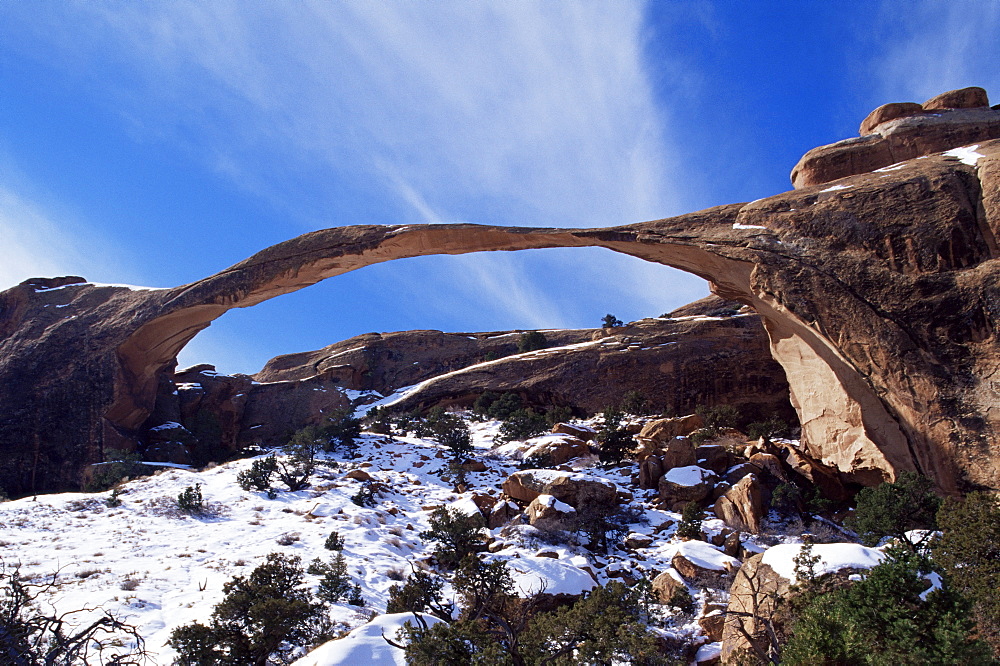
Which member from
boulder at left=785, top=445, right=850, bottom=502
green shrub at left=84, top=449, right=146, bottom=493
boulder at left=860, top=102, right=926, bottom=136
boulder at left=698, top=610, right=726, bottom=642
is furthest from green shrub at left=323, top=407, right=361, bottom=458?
boulder at left=860, top=102, right=926, bottom=136

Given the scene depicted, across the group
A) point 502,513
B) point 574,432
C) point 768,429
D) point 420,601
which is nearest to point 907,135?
point 768,429

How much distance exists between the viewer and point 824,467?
12.7m

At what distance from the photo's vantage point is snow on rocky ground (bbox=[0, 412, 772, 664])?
844 cm

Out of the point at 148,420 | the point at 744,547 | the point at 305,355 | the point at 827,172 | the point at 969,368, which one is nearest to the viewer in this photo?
the point at 969,368

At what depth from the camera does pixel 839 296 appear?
10.4 metres

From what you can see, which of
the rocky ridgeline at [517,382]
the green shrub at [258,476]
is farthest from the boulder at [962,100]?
the green shrub at [258,476]

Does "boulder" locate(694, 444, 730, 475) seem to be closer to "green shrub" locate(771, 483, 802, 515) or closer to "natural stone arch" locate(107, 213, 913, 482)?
"green shrub" locate(771, 483, 802, 515)

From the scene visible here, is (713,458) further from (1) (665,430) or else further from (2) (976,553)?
(2) (976,553)

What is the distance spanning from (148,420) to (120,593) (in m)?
14.3

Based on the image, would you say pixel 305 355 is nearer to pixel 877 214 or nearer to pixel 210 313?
pixel 210 313

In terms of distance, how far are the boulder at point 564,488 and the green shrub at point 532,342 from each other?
13417 millimetres

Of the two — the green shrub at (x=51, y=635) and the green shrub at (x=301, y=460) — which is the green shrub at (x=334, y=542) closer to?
the green shrub at (x=51, y=635)

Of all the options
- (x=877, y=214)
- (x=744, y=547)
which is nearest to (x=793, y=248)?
(x=877, y=214)

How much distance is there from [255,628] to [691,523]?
775 centimetres
